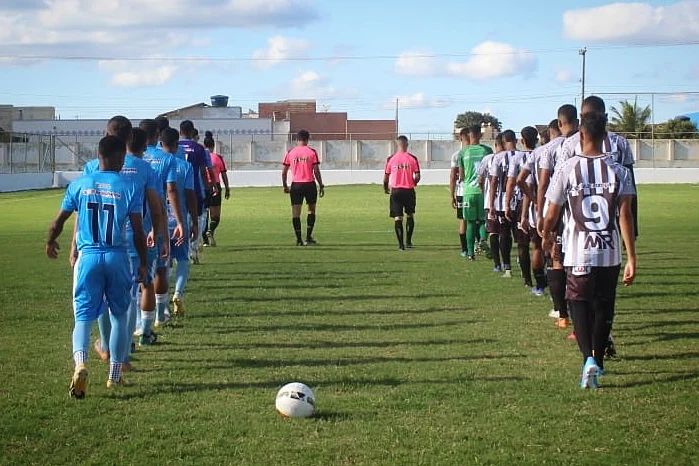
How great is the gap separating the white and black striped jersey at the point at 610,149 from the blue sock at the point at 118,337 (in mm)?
3825

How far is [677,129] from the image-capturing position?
73438mm

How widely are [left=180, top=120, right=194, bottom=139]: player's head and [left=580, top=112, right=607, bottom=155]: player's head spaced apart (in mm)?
7698

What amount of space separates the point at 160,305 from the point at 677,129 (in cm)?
6729

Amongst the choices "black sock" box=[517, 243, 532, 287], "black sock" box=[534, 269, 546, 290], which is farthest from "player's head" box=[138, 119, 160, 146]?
"black sock" box=[517, 243, 532, 287]

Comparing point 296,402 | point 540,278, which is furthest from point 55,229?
point 540,278

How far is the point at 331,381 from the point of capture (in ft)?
27.5

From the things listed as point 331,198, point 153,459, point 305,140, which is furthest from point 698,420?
point 331,198

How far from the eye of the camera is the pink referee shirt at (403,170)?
820 inches

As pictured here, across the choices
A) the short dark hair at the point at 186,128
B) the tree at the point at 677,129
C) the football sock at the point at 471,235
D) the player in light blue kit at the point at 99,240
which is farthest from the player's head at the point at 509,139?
the tree at the point at 677,129

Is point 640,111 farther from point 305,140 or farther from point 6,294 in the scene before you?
point 6,294

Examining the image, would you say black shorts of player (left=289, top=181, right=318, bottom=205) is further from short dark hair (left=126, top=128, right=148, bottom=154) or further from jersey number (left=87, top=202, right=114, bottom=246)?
jersey number (left=87, top=202, right=114, bottom=246)

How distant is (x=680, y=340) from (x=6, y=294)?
28.2ft

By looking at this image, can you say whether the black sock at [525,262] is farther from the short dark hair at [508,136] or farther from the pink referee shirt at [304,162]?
the pink referee shirt at [304,162]

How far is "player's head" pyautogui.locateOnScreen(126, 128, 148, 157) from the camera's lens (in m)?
9.12
